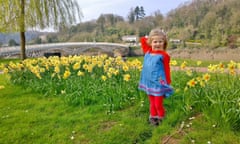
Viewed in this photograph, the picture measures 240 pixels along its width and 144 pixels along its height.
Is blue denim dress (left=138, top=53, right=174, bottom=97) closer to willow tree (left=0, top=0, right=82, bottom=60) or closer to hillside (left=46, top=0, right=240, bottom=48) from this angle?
willow tree (left=0, top=0, right=82, bottom=60)

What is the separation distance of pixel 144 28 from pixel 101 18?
1327cm

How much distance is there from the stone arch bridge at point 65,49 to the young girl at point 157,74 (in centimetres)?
1364

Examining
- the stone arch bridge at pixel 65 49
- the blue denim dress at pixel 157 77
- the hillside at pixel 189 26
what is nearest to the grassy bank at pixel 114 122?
the blue denim dress at pixel 157 77

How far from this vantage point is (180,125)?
284 cm

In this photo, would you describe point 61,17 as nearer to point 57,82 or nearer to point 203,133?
point 57,82

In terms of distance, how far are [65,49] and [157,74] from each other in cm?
2819

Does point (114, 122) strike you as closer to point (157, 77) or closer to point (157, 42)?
point (157, 77)

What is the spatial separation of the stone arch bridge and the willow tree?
17.5 feet

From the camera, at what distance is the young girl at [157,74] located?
9.18 ft

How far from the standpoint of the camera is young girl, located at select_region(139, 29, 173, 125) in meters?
2.80

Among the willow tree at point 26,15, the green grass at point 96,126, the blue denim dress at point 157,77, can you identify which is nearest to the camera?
the green grass at point 96,126

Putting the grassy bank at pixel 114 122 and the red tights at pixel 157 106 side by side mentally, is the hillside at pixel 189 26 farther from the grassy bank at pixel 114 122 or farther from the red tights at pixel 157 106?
the red tights at pixel 157 106

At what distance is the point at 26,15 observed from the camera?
9.49 metres

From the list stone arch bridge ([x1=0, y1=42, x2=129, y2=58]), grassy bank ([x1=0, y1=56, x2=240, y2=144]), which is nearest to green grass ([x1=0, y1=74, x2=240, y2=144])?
grassy bank ([x1=0, y1=56, x2=240, y2=144])
